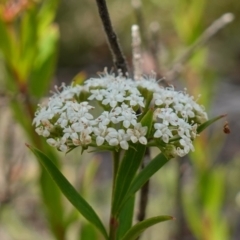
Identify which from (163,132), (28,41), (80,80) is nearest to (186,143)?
(163,132)

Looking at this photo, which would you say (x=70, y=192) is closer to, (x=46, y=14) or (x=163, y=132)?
(x=163, y=132)

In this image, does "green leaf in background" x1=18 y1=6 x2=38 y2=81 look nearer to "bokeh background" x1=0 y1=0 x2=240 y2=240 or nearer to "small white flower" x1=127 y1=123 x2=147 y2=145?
"bokeh background" x1=0 y1=0 x2=240 y2=240

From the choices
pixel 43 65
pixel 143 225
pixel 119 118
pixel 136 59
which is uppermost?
pixel 43 65

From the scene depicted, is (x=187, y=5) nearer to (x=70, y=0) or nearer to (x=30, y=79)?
(x=30, y=79)

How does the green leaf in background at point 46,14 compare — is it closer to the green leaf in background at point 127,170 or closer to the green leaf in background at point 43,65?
the green leaf in background at point 43,65

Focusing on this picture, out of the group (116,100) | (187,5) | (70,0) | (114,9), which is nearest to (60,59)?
(70,0)

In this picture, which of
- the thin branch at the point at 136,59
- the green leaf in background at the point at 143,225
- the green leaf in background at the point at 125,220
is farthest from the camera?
the thin branch at the point at 136,59

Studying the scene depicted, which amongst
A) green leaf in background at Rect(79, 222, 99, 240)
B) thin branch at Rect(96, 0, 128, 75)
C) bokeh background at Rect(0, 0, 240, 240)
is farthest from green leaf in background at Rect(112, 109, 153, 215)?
green leaf in background at Rect(79, 222, 99, 240)

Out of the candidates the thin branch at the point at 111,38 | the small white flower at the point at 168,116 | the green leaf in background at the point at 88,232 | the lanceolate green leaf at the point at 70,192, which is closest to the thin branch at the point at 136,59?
the thin branch at the point at 111,38
